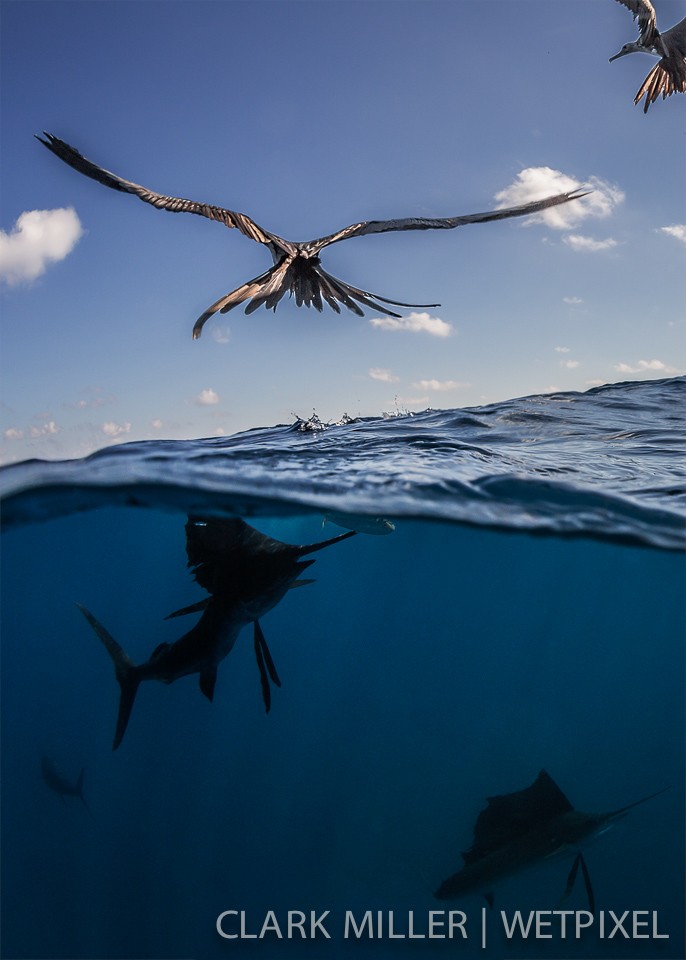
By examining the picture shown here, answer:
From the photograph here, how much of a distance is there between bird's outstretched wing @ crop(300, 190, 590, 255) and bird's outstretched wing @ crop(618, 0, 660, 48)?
4.93 m

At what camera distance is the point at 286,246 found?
574 centimetres

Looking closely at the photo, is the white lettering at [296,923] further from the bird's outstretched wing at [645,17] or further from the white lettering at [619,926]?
the bird's outstretched wing at [645,17]

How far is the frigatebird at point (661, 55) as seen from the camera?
364 inches

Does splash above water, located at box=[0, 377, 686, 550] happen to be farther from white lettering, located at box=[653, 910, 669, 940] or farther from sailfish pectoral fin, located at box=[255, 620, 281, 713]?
white lettering, located at box=[653, 910, 669, 940]

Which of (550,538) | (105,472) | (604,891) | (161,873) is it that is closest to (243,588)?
(105,472)

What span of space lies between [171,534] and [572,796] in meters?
13.0

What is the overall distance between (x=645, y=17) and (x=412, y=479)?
27.9 feet

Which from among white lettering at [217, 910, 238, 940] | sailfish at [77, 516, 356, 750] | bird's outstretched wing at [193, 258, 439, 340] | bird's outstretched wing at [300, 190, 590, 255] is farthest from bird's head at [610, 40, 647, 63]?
white lettering at [217, 910, 238, 940]

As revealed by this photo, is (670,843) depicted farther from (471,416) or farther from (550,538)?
(471,416)

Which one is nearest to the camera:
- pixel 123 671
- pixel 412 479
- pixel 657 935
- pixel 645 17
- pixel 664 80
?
pixel 123 671

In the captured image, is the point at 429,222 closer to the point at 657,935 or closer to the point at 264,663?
the point at 264,663

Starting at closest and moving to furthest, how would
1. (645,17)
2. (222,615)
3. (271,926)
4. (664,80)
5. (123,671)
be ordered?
(123,671)
(222,615)
(271,926)
(645,17)
(664,80)

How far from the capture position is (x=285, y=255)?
19.0ft

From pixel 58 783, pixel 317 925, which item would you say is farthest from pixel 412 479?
pixel 317 925
